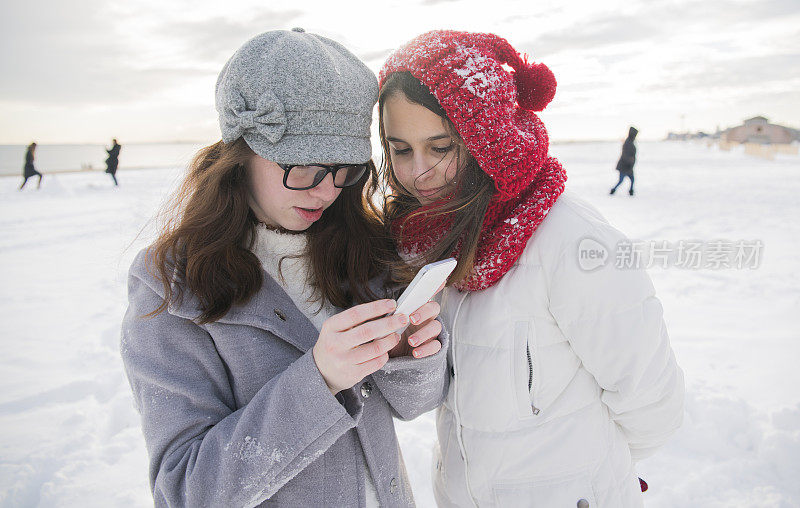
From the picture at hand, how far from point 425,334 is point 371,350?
292 mm

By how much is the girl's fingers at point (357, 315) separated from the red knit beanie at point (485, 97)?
2.02ft

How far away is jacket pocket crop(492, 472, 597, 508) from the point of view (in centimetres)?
148

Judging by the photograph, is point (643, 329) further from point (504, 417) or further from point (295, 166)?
point (295, 166)

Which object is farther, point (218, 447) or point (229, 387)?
point (229, 387)

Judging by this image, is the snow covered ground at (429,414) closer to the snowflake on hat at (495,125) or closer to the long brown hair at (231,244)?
the long brown hair at (231,244)

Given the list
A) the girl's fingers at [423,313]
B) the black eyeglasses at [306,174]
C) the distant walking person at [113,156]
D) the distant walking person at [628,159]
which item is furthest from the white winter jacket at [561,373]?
the distant walking person at [113,156]

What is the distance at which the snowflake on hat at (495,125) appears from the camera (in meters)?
1.43

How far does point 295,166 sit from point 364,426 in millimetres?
828

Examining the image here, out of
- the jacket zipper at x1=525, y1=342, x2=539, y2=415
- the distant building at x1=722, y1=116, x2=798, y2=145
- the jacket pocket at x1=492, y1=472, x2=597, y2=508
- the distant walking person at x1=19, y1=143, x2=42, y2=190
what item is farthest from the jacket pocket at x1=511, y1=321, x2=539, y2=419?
the distant building at x1=722, y1=116, x2=798, y2=145

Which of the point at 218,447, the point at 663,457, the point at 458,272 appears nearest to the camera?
the point at 218,447

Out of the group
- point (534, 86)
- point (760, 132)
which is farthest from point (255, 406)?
point (760, 132)

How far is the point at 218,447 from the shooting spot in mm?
1135

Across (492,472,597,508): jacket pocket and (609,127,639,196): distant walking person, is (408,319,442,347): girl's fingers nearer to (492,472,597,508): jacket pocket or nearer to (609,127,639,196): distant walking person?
(492,472,597,508): jacket pocket

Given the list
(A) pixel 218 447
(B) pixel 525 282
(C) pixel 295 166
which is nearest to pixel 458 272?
(B) pixel 525 282
